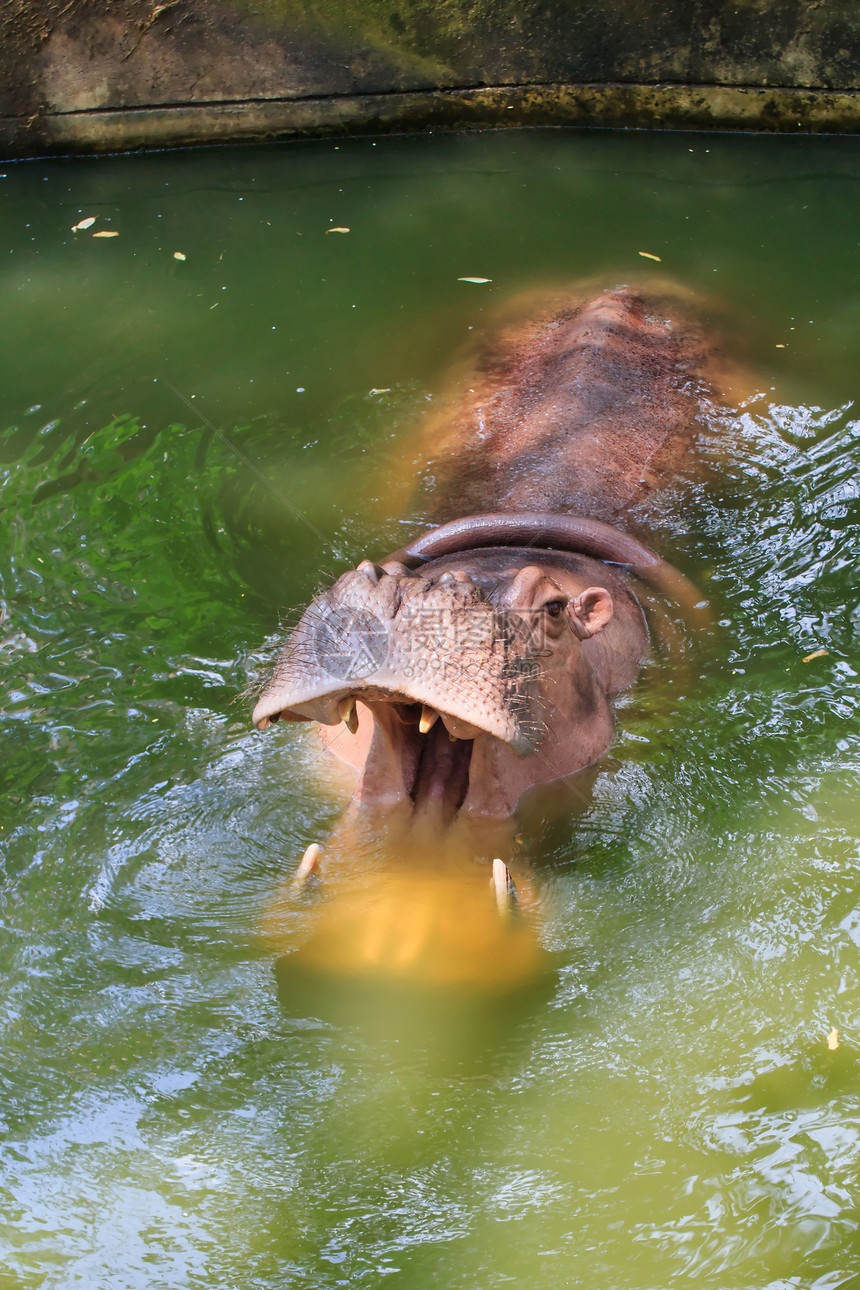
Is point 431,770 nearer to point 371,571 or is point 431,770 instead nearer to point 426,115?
point 371,571

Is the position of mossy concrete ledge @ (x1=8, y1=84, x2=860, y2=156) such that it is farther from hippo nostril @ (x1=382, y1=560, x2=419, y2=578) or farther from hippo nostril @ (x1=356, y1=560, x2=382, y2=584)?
hippo nostril @ (x1=356, y1=560, x2=382, y2=584)

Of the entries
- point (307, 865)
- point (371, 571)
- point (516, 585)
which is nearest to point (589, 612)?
point (516, 585)

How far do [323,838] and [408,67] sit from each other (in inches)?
314

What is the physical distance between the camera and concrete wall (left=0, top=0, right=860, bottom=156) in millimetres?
9586

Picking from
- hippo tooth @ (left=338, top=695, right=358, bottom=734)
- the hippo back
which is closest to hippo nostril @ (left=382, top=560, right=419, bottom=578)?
hippo tooth @ (left=338, top=695, right=358, bottom=734)

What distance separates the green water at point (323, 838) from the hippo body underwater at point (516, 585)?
10.0 inches

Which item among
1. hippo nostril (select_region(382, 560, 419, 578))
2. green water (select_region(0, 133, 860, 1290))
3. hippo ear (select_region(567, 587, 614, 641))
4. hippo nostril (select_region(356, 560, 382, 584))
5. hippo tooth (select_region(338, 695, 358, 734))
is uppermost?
hippo nostril (select_region(356, 560, 382, 584))

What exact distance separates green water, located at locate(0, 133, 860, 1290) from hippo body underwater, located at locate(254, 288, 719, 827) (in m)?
0.25

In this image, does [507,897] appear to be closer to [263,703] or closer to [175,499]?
[263,703]

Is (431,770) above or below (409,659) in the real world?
below

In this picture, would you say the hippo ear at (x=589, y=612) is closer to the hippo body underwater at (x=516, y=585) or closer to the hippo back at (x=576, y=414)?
the hippo body underwater at (x=516, y=585)

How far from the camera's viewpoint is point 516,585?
3.61m

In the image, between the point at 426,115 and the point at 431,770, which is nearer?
Answer: the point at 431,770

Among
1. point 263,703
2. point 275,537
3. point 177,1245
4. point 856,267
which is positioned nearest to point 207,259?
point 275,537
